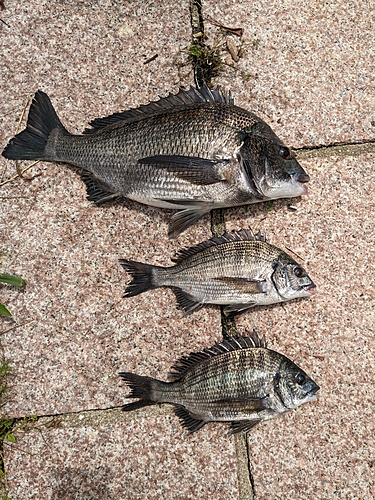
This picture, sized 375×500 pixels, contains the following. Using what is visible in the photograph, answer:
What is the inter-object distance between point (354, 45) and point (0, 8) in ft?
8.12

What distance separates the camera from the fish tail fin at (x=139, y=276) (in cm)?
296

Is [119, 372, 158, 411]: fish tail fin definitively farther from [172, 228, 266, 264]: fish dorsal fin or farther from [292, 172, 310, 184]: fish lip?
[292, 172, 310, 184]: fish lip

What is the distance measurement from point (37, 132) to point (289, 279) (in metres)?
1.84

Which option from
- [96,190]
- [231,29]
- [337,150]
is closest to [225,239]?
[96,190]

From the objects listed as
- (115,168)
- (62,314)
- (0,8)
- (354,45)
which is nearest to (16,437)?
(62,314)

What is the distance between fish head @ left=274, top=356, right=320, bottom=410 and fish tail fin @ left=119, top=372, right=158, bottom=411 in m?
0.74

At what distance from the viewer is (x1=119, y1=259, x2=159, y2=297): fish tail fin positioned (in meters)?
2.96

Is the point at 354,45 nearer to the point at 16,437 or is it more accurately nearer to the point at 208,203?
the point at 208,203

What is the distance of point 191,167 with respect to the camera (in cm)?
274

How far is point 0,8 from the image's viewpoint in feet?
10.9

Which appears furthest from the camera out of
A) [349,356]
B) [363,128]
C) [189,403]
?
[363,128]

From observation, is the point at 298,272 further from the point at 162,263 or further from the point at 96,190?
the point at 96,190

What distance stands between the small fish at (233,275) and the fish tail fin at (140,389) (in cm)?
50

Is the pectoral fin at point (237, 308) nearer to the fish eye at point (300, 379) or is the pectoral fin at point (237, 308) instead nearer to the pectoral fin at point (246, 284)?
the pectoral fin at point (246, 284)
